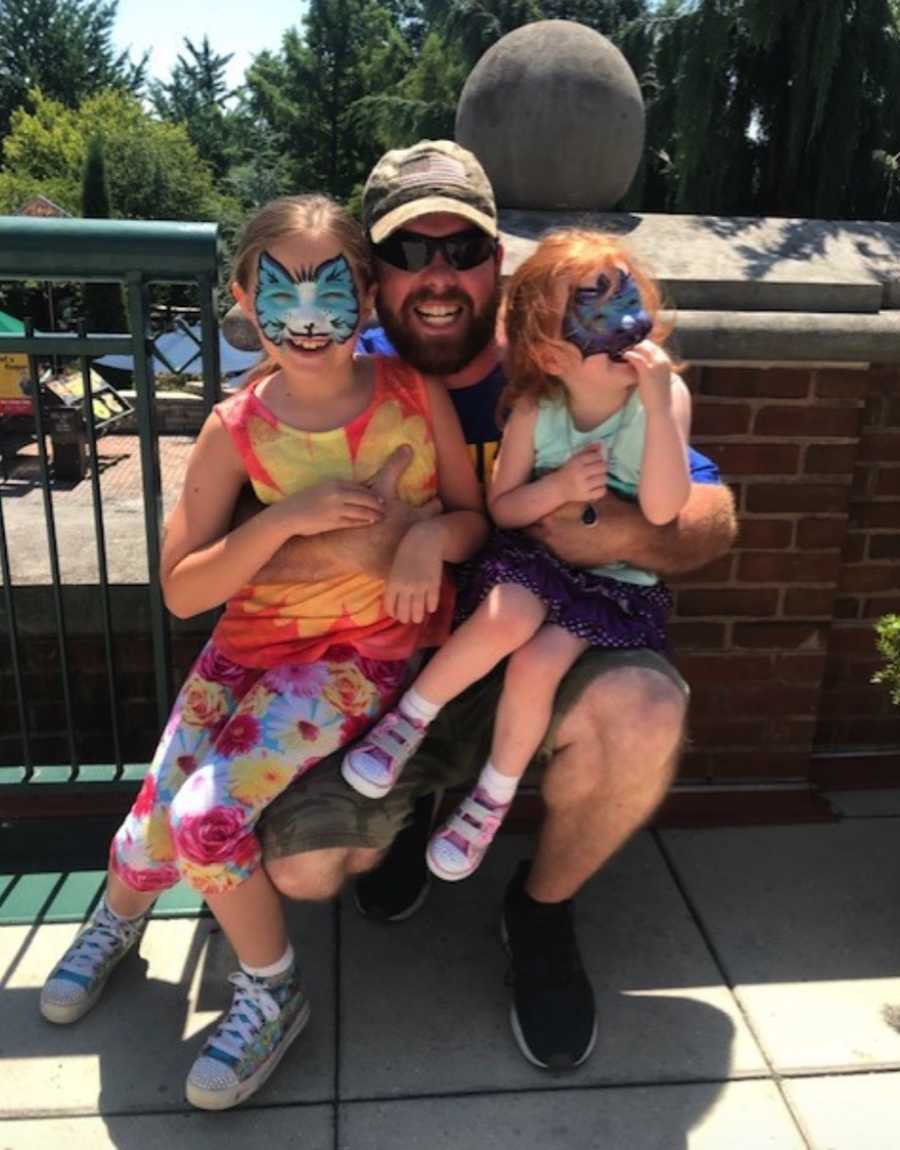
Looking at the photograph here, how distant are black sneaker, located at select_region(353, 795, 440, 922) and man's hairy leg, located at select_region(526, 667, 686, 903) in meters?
0.49

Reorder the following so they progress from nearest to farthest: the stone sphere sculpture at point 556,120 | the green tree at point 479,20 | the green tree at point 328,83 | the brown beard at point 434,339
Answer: the brown beard at point 434,339, the stone sphere sculpture at point 556,120, the green tree at point 479,20, the green tree at point 328,83

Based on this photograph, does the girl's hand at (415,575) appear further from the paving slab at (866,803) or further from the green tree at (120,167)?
the green tree at (120,167)

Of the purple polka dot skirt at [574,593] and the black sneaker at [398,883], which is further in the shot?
the black sneaker at [398,883]

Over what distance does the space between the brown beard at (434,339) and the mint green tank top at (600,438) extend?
9.4 inches

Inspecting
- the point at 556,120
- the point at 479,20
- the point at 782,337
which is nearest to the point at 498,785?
the point at 782,337

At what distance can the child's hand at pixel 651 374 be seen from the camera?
195 cm

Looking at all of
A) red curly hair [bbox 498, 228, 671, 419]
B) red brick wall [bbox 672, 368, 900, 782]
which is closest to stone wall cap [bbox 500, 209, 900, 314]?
red brick wall [bbox 672, 368, 900, 782]

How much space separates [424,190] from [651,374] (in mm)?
585

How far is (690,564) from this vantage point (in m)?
2.19

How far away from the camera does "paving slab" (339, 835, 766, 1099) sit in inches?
81.7

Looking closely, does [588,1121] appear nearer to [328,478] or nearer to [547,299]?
[328,478]

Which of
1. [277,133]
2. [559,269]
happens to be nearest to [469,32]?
[559,269]

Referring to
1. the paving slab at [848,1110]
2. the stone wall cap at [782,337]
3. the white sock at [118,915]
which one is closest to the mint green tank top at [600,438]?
the stone wall cap at [782,337]

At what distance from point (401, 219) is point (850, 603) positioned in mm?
1794
